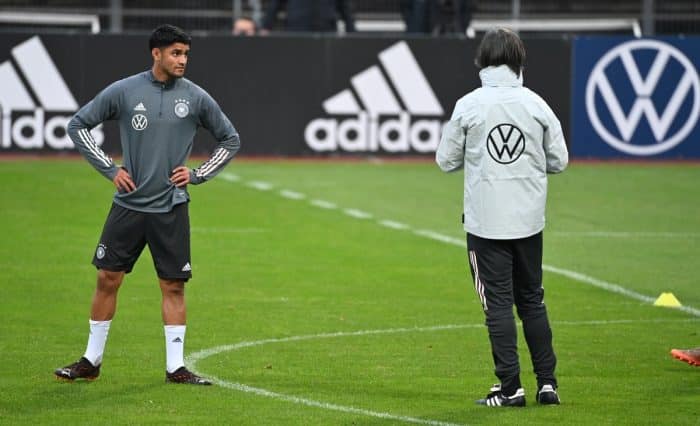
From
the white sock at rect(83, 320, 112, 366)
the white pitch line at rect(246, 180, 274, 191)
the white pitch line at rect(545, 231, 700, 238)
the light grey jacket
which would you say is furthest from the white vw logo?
the light grey jacket

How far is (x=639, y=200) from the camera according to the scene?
21172mm

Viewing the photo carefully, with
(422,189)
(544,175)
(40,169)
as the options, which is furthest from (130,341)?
(40,169)

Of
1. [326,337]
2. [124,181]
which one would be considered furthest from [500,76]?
[326,337]

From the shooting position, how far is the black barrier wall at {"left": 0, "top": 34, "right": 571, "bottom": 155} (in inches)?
991

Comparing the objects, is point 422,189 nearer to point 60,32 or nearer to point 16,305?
point 60,32

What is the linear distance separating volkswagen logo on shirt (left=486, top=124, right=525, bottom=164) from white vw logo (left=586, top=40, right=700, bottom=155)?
1793 centimetres

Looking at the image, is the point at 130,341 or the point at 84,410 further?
the point at 130,341

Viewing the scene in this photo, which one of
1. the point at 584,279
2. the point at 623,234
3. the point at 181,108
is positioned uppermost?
the point at 181,108

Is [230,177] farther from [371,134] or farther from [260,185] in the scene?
[371,134]

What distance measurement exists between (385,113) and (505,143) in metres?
17.4

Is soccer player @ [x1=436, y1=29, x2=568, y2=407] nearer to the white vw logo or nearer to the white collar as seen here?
the white collar

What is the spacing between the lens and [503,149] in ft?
27.7

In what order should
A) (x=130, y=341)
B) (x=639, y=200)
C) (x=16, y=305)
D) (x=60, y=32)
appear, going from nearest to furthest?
(x=130, y=341)
(x=16, y=305)
(x=639, y=200)
(x=60, y=32)

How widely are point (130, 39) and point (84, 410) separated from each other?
17.6 meters
